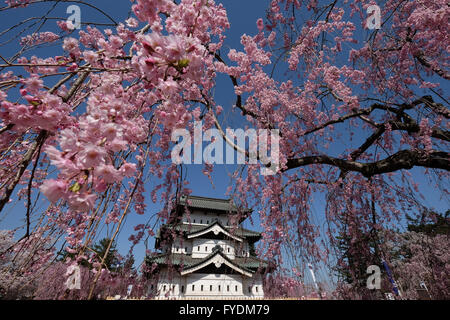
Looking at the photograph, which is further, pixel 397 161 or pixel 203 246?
pixel 203 246

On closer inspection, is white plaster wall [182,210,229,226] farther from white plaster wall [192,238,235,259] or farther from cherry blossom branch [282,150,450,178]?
cherry blossom branch [282,150,450,178]

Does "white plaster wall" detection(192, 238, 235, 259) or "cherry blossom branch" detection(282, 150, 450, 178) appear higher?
"cherry blossom branch" detection(282, 150, 450, 178)

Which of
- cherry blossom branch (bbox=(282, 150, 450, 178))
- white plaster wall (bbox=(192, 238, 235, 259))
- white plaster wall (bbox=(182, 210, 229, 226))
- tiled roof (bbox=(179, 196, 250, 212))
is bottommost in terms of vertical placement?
white plaster wall (bbox=(192, 238, 235, 259))

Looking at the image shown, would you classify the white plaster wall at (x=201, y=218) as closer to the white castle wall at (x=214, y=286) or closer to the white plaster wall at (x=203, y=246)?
the white plaster wall at (x=203, y=246)

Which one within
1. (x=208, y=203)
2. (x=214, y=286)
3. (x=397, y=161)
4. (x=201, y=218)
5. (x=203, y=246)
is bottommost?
(x=214, y=286)

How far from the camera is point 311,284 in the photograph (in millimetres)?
2580

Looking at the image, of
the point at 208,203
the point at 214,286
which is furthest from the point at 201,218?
the point at 214,286

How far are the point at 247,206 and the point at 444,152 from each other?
306 centimetres

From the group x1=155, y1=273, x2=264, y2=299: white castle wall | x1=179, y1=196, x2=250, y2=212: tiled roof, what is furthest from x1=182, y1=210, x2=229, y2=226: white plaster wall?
x1=155, y1=273, x2=264, y2=299: white castle wall

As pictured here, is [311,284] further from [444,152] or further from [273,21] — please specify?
[273,21]

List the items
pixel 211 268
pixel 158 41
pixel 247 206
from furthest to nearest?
1. pixel 211 268
2. pixel 247 206
3. pixel 158 41

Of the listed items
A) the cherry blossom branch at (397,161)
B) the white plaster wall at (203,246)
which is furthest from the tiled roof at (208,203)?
the cherry blossom branch at (397,161)

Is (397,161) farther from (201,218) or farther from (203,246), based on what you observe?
(201,218)
